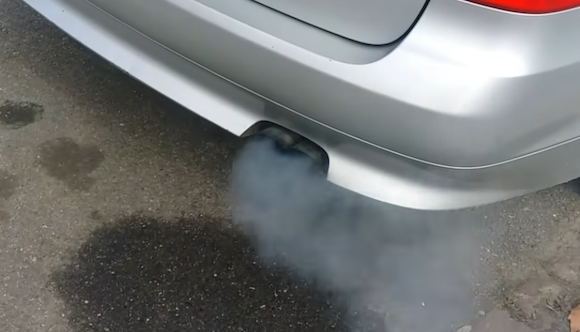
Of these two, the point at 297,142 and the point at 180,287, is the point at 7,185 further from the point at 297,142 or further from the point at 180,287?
the point at 297,142

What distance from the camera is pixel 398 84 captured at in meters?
1.50

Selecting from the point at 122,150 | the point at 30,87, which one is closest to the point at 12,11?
the point at 30,87

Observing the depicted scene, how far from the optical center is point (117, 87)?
277 cm

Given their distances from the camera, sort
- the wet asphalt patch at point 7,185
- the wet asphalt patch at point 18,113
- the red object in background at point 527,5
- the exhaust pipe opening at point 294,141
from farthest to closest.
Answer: the wet asphalt patch at point 18,113 < the wet asphalt patch at point 7,185 < the exhaust pipe opening at point 294,141 < the red object in background at point 527,5

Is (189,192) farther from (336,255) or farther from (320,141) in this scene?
(320,141)

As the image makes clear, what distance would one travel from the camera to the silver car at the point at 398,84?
145 cm

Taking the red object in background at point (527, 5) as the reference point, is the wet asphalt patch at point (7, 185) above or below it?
below

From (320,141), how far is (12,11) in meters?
2.01

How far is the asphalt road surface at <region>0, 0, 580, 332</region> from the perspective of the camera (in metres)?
1.99

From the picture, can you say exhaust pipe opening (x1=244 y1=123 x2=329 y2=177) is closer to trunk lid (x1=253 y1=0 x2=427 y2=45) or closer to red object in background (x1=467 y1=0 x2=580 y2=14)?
trunk lid (x1=253 y1=0 x2=427 y2=45)

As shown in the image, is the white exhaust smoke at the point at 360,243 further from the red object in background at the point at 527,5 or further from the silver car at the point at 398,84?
the red object in background at the point at 527,5

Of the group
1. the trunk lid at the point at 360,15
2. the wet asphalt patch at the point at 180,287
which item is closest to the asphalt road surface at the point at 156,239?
the wet asphalt patch at the point at 180,287

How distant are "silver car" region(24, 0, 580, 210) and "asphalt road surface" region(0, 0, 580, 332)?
1.37ft

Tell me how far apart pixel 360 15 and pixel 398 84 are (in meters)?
0.20
